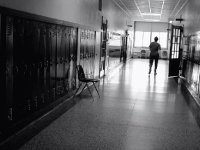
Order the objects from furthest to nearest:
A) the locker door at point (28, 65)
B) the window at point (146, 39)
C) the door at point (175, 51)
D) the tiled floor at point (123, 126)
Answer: the window at point (146, 39)
the door at point (175, 51)
the locker door at point (28, 65)
the tiled floor at point (123, 126)

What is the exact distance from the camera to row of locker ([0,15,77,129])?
3459 mm

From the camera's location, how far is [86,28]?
750 centimetres

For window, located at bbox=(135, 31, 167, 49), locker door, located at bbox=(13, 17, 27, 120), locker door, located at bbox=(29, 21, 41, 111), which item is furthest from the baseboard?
window, located at bbox=(135, 31, 167, 49)

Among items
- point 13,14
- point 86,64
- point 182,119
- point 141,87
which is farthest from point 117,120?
point 141,87

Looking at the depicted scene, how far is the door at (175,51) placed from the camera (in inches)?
447

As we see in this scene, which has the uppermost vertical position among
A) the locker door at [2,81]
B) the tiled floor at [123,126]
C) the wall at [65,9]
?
the wall at [65,9]

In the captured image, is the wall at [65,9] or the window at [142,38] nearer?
the wall at [65,9]

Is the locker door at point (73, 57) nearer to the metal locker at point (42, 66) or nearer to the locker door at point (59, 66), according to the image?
the locker door at point (59, 66)

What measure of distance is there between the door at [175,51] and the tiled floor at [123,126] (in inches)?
173

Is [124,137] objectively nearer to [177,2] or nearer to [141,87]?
[141,87]

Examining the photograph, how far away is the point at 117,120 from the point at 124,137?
871mm

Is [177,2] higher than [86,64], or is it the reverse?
[177,2]

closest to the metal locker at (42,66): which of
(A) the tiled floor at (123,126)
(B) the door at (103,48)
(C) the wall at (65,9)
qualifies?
Answer: (C) the wall at (65,9)

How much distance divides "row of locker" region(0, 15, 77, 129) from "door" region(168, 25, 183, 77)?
638 centimetres
